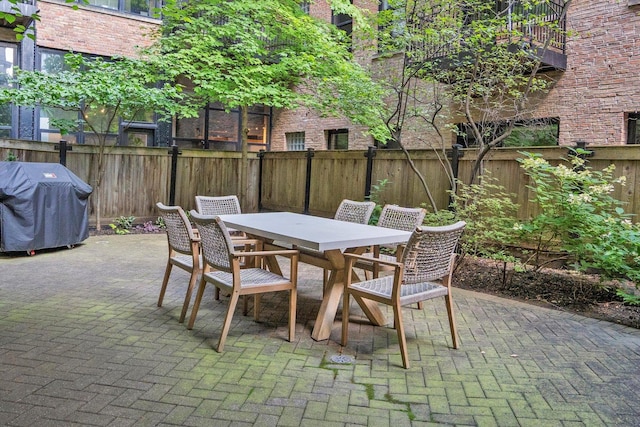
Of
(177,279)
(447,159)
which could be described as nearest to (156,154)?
(177,279)

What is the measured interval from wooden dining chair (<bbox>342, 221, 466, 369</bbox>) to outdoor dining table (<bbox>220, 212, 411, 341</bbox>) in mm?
216

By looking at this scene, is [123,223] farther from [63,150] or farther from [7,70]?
[7,70]

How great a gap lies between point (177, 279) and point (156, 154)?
5.02 m

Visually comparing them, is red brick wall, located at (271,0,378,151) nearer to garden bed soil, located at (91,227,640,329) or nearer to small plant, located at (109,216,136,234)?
small plant, located at (109,216,136,234)

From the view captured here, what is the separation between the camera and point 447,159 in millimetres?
7090

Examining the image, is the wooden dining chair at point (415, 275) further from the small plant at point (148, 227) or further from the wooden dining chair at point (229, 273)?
the small plant at point (148, 227)

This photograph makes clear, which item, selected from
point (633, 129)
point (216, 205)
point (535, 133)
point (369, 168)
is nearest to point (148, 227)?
point (216, 205)

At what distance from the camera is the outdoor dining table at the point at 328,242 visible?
3.62 metres

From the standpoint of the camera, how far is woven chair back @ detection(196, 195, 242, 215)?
550 centimetres

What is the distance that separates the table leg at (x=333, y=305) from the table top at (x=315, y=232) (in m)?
0.23

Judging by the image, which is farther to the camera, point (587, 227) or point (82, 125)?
point (82, 125)

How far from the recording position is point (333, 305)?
3834 millimetres

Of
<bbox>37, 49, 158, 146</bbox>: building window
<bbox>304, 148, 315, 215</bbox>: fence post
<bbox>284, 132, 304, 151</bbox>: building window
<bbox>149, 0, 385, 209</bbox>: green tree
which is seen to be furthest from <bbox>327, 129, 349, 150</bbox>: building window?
<bbox>37, 49, 158, 146</bbox>: building window

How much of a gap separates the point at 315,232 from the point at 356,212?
1.55m
